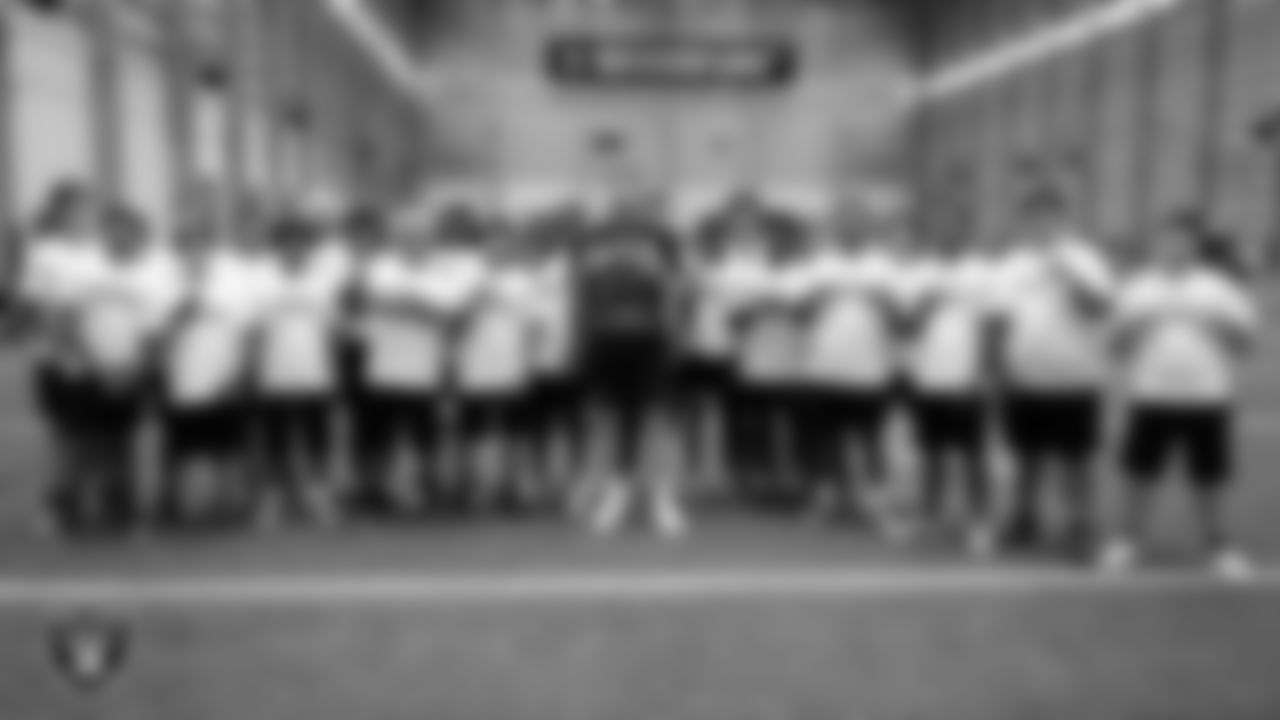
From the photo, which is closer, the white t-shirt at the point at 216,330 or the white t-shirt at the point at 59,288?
the white t-shirt at the point at 59,288

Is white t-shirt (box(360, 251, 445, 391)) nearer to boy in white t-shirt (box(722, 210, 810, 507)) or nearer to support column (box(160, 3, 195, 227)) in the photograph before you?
boy in white t-shirt (box(722, 210, 810, 507))

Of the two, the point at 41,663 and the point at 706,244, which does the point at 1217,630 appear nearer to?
the point at 706,244

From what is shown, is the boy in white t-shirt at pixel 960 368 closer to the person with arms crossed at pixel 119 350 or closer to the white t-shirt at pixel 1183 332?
the white t-shirt at pixel 1183 332

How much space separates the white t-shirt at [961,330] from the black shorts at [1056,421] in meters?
0.23

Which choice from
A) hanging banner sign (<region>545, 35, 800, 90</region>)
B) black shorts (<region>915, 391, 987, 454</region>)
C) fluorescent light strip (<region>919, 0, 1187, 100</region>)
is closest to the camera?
black shorts (<region>915, 391, 987, 454</region>)

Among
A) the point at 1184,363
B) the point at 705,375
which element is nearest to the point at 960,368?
the point at 1184,363

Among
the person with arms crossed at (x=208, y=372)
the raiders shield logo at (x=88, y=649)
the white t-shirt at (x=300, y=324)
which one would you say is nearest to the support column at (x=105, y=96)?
the person with arms crossed at (x=208, y=372)

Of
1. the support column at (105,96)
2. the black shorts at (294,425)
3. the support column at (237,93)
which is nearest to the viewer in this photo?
the black shorts at (294,425)

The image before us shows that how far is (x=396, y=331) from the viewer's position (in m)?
5.90

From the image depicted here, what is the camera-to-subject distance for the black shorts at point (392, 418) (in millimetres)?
5941

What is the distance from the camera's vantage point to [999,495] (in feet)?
21.3

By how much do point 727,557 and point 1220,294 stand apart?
2.21 meters

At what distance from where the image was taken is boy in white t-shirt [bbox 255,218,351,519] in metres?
5.77

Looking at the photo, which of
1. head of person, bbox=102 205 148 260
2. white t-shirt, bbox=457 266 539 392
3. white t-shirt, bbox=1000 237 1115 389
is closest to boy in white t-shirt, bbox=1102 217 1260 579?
white t-shirt, bbox=1000 237 1115 389
